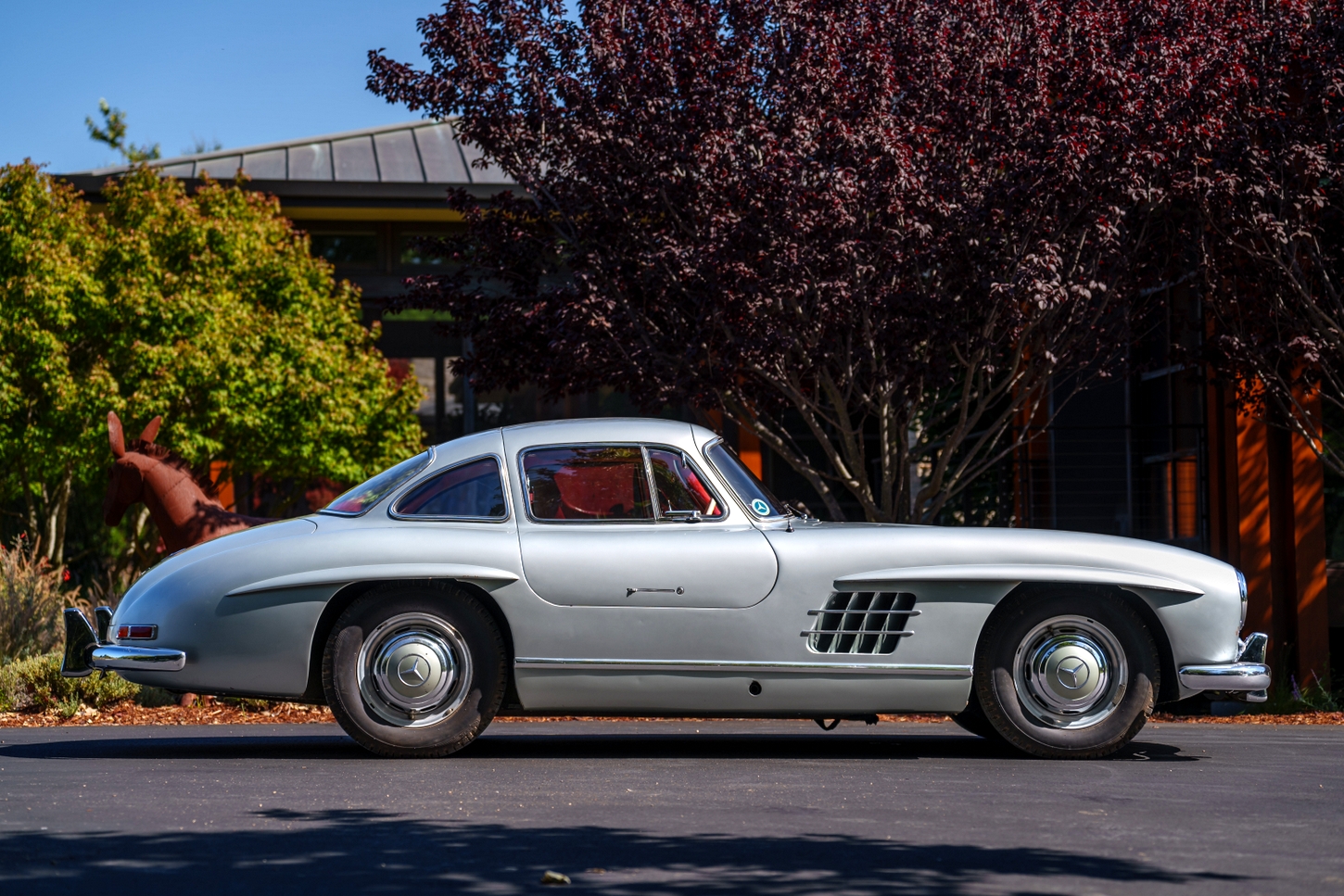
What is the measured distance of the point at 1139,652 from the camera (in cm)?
679

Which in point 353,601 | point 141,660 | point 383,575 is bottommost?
point 141,660

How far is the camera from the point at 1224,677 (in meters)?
6.76

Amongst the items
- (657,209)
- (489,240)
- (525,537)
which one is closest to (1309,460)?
(657,209)

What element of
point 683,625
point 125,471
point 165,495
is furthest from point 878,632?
point 125,471

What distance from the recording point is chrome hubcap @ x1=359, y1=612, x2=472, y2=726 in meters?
6.70

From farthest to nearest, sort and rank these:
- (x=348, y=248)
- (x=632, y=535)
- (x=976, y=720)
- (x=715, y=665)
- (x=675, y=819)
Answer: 1. (x=348, y=248)
2. (x=976, y=720)
3. (x=632, y=535)
4. (x=715, y=665)
5. (x=675, y=819)

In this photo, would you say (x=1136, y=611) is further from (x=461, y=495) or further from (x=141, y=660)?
(x=141, y=660)

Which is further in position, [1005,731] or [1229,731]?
[1229,731]

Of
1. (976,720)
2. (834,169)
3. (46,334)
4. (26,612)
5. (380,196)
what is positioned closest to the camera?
(976,720)

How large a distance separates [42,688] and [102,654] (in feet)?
13.0

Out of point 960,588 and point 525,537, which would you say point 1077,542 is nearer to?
point 960,588

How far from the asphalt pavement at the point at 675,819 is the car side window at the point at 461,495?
1.14 meters

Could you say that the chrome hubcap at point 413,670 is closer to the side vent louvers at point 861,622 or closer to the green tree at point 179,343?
the side vent louvers at point 861,622

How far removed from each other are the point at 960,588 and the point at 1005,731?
679 mm
